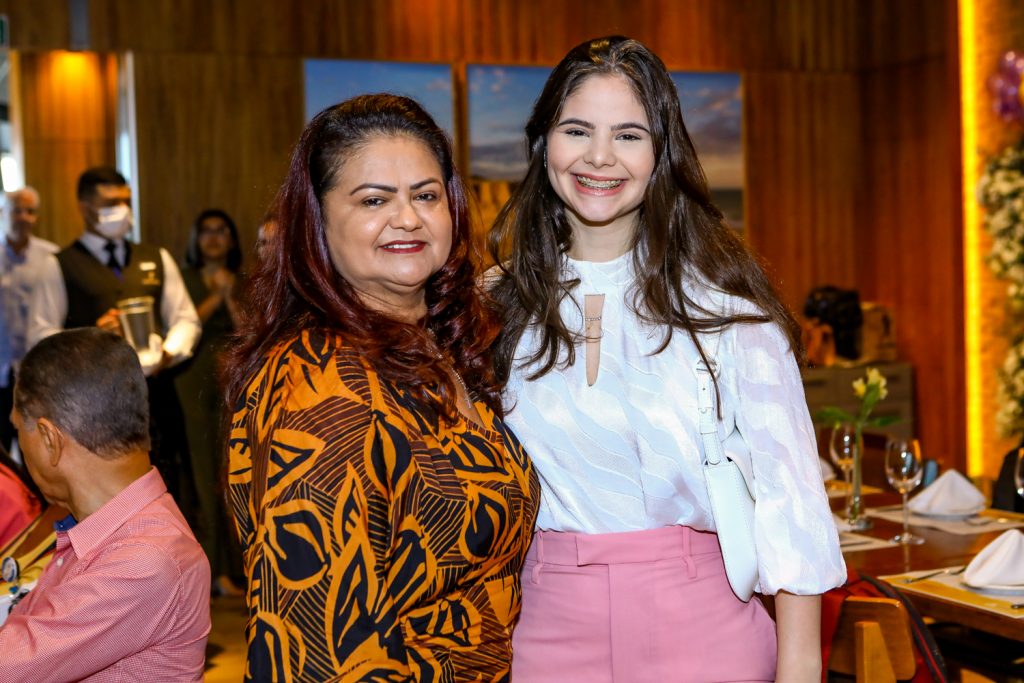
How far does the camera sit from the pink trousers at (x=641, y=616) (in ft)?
6.25

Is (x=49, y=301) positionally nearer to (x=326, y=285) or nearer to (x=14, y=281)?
(x=14, y=281)

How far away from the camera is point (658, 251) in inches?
80.0

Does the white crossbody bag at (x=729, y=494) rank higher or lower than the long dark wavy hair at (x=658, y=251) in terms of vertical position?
lower

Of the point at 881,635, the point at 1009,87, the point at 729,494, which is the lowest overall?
the point at 881,635

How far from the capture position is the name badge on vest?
575 centimetres

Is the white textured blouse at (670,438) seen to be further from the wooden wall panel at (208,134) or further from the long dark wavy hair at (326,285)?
the wooden wall panel at (208,134)

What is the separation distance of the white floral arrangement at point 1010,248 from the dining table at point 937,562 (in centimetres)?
332

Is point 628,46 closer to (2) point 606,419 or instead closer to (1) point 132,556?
(2) point 606,419

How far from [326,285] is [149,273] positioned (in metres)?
4.31

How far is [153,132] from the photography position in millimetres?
7023

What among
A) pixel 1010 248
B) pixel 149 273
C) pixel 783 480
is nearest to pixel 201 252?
pixel 149 273

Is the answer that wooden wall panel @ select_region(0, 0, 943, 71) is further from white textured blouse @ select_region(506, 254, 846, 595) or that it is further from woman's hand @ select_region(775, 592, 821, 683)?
woman's hand @ select_region(775, 592, 821, 683)

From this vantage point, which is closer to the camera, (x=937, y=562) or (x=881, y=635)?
(x=881, y=635)

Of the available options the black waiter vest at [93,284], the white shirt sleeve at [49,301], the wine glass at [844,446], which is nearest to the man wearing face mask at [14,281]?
the white shirt sleeve at [49,301]
